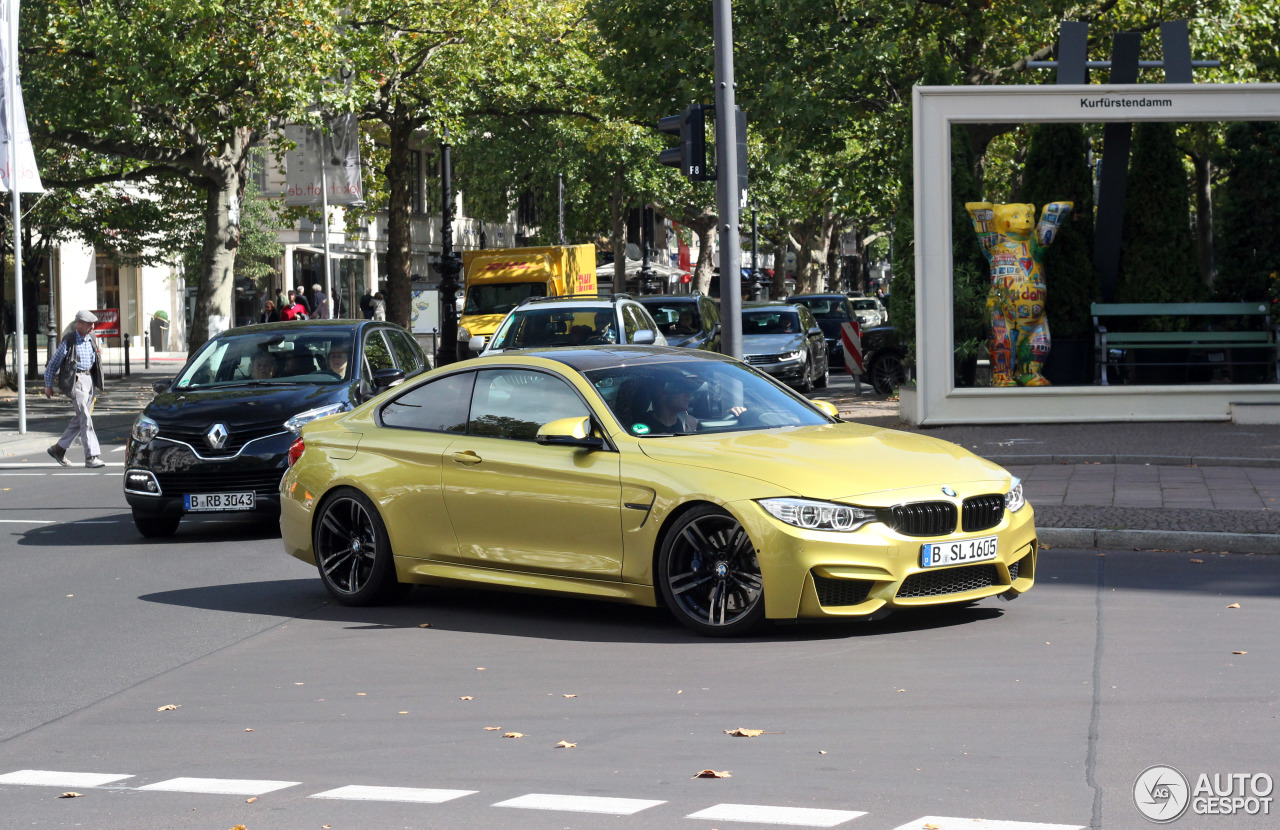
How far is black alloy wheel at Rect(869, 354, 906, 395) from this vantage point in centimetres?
2812

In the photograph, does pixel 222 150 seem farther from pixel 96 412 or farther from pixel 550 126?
pixel 550 126

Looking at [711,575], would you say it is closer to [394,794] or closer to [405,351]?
[394,794]

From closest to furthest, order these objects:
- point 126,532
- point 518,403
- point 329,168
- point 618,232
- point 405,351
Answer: point 518,403
point 126,532
point 405,351
point 329,168
point 618,232

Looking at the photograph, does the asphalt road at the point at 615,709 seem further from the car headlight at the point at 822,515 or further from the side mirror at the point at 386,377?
the side mirror at the point at 386,377

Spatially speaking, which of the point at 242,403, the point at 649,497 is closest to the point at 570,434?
the point at 649,497

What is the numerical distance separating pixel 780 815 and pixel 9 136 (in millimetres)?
19786

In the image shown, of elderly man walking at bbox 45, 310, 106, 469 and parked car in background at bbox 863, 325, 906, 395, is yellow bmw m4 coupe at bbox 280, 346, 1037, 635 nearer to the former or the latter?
elderly man walking at bbox 45, 310, 106, 469

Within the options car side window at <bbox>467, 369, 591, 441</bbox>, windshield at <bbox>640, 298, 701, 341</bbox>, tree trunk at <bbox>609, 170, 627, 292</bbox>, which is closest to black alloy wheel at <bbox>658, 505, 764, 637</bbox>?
car side window at <bbox>467, 369, 591, 441</bbox>

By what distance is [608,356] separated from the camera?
9.30 m

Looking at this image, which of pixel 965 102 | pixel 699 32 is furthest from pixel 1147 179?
pixel 699 32

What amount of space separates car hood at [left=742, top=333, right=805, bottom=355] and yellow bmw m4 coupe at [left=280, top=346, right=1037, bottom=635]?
18876mm

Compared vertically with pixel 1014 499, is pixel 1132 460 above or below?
below

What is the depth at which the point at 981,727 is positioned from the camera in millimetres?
6293

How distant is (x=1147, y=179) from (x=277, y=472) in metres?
13.0
